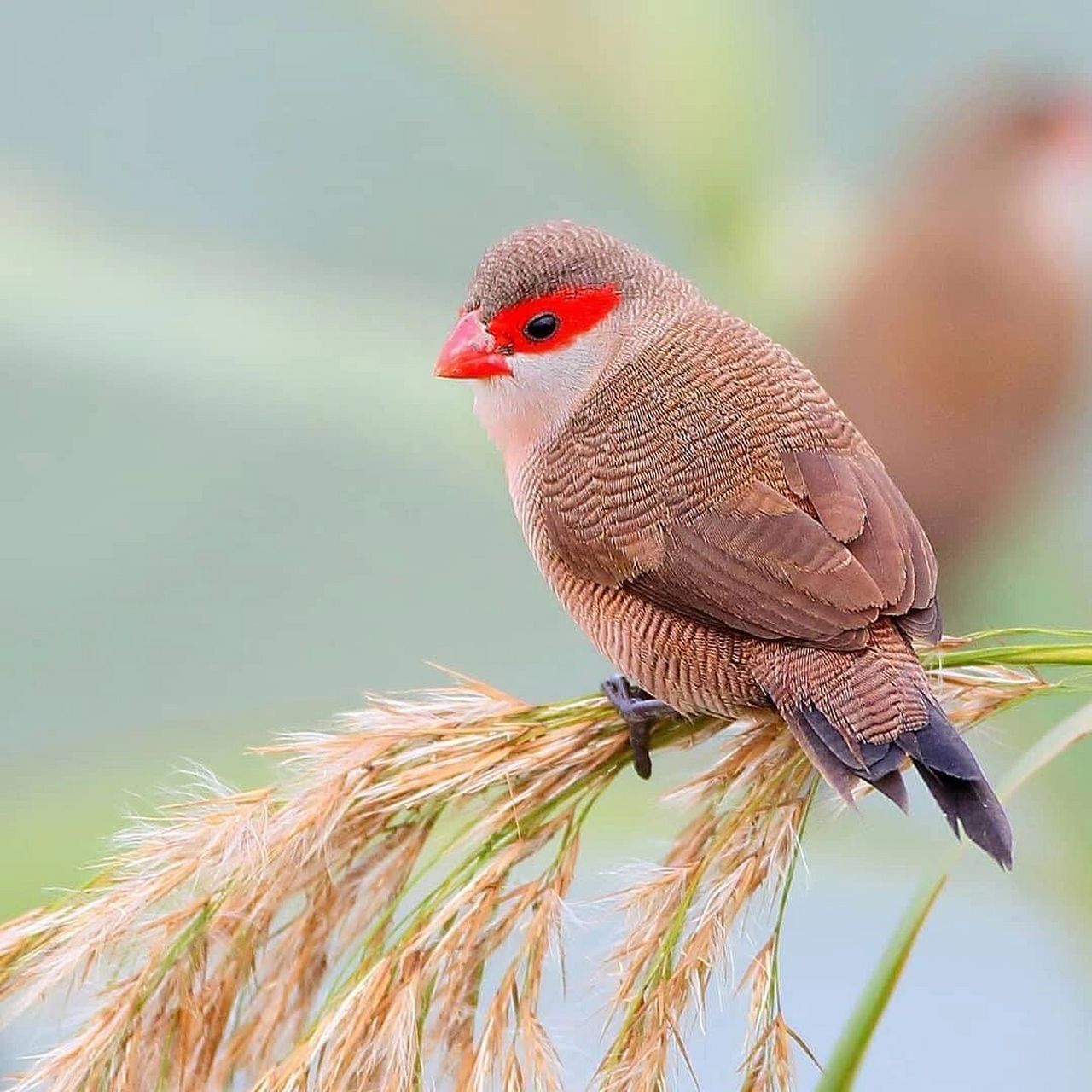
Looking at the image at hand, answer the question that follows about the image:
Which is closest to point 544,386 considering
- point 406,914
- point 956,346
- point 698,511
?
point 698,511

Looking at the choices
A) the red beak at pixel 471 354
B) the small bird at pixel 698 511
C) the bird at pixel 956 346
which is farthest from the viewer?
the bird at pixel 956 346

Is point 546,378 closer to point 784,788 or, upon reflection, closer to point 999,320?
point 784,788

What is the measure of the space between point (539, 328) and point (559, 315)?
0.07 ft

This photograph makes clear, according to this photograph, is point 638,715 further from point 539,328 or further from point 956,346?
point 956,346

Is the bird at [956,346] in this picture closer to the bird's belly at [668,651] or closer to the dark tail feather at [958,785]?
the bird's belly at [668,651]

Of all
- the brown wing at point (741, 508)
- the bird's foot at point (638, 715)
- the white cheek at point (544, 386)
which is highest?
the white cheek at point (544, 386)

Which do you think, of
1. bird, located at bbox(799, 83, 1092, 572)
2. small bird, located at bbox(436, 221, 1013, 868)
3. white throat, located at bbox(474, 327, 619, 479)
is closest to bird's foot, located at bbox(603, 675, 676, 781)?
small bird, located at bbox(436, 221, 1013, 868)

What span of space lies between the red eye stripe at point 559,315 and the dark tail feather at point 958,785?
0.55 m

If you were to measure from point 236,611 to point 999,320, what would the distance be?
76.8 inches

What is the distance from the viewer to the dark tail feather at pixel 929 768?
0.88 m

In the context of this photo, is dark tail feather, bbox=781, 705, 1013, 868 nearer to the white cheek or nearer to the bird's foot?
the bird's foot

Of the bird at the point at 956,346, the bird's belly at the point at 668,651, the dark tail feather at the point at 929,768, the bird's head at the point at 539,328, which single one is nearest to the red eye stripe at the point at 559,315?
the bird's head at the point at 539,328

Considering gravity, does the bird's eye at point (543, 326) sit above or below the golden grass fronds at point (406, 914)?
above

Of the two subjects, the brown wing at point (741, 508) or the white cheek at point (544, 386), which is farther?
the white cheek at point (544, 386)
